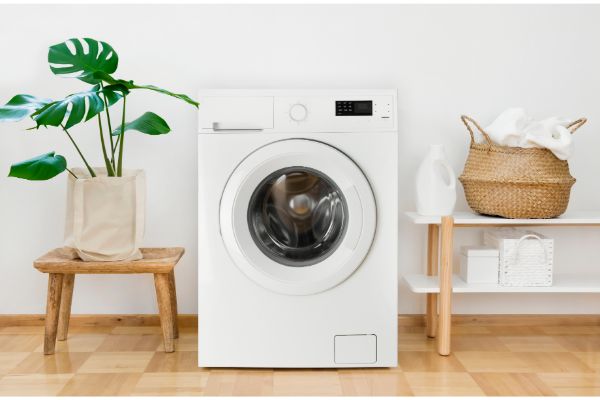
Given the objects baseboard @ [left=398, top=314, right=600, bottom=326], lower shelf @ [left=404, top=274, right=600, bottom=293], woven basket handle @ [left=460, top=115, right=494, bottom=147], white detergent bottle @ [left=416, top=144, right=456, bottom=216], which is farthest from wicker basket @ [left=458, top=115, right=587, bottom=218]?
baseboard @ [left=398, top=314, right=600, bottom=326]

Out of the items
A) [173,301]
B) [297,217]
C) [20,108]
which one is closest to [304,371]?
[297,217]

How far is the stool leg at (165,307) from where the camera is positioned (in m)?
2.23

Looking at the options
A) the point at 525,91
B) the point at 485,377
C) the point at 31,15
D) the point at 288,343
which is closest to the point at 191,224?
the point at 288,343

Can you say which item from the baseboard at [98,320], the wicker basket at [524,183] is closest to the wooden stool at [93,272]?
the baseboard at [98,320]

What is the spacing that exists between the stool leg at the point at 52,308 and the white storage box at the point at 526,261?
148 centimetres

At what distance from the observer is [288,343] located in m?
2.10

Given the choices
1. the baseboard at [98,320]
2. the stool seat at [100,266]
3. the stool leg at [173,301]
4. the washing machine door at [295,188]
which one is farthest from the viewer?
the baseboard at [98,320]

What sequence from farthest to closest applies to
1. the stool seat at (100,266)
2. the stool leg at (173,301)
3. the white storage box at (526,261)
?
the stool leg at (173,301) < the white storage box at (526,261) < the stool seat at (100,266)

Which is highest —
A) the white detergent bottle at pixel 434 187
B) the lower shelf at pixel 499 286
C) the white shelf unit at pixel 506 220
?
the white detergent bottle at pixel 434 187

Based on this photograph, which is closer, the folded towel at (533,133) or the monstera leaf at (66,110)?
the monstera leaf at (66,110)

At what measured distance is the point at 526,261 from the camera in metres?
2.29

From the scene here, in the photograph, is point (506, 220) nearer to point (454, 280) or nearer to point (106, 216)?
point (454, 280)

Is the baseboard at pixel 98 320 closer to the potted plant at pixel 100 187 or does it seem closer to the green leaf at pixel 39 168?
the potted plant at pixel 100 187

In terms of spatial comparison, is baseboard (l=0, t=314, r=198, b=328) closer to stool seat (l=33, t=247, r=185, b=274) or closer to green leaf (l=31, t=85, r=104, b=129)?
stool seat (l=33, t=247, r=185, b=274)
